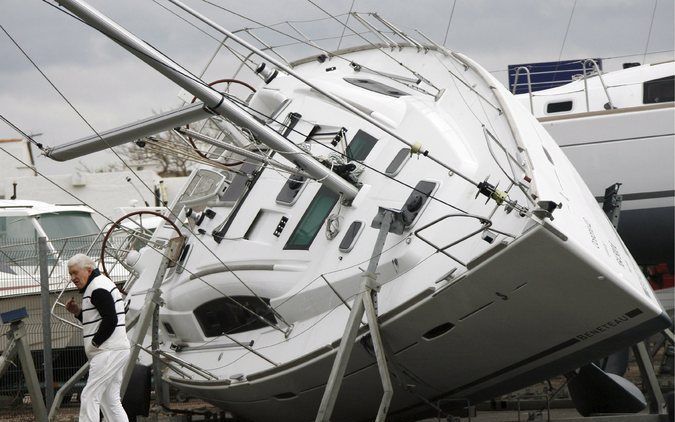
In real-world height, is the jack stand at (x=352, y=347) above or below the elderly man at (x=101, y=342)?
above

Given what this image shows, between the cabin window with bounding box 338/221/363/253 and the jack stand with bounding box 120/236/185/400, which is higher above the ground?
the cabin window with bounding box 338/221/363/253

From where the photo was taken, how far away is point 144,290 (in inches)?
456

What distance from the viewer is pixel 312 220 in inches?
381

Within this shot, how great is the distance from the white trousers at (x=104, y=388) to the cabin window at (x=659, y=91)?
856 centimetres

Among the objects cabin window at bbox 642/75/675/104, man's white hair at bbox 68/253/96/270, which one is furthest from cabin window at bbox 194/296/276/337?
cabin window at bbox 642/75/675/104

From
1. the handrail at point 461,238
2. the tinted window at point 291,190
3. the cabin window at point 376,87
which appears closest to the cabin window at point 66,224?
the cabin window at point 376,87

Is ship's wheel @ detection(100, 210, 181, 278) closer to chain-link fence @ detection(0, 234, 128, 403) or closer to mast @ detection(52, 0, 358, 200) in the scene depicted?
chain-link fence @ detection(0, 234, 128, 403)

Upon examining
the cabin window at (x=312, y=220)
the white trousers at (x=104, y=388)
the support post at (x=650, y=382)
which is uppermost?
the support post at (x=650, y=382)

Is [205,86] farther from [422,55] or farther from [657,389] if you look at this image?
[657,389]

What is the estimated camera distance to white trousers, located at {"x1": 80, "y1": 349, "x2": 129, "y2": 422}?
8.39 metres

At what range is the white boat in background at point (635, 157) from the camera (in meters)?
13.6

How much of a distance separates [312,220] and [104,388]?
2.33 meters

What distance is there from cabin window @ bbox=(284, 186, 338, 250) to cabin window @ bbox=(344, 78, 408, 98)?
1.55 metres

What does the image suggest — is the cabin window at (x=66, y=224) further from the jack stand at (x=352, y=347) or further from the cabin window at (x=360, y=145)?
the jack stand at (x=352, y=347)
